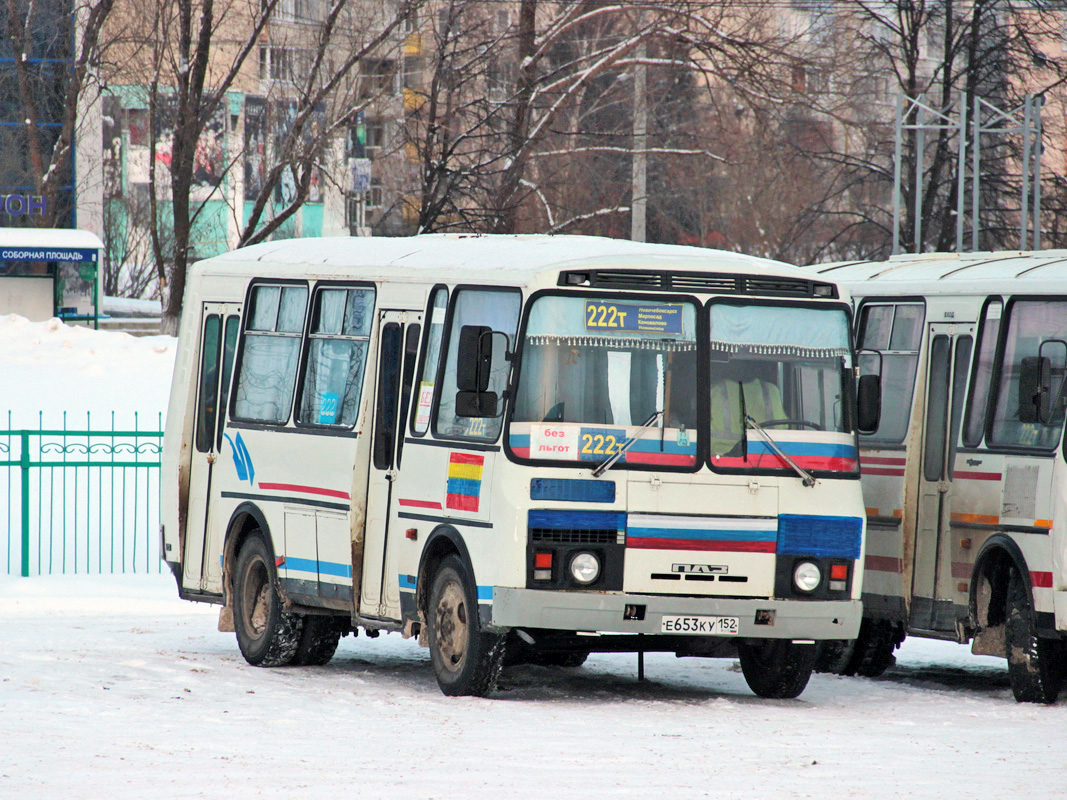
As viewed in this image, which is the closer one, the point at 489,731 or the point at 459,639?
the point at 489,731

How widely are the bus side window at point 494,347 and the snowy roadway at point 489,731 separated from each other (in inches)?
60.0

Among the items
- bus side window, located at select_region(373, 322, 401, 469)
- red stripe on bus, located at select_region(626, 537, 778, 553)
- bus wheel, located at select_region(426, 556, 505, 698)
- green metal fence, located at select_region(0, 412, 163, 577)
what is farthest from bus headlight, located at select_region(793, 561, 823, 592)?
Result: green metal fence, located at select_region(0, 412, 163, 577)

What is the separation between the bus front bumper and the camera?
10.4m

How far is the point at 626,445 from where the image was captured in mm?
10523

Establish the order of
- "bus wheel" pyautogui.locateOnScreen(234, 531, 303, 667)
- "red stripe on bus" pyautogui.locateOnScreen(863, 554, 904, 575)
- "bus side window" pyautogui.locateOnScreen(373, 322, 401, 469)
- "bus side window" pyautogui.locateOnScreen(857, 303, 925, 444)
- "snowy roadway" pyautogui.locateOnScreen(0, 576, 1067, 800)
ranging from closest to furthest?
"snowy roadway" pyautogui.locateOnScreen(0, 576, 1067, 800) → "bus side window" pyautogui.locateOnScreen(373, 322, 401, 469) → "red stripe on bus" pyautogui.locateOnScreen(863, 554, 904, 575) → "bus side window" pyautogui.locateOnScreen(857, 303, 925, 444) → "bus wheel" pyautogui.locateOnScreen(234, 531, 303, 667)

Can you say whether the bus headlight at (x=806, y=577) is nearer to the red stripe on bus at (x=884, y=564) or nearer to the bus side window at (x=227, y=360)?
the red stripe on bus at (x=884, y=564)

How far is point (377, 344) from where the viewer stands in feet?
39.2

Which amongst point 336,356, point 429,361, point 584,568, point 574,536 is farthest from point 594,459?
point 336,356

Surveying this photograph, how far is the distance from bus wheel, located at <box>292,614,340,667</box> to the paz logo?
103cm

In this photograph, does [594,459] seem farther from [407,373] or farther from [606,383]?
[407,373]

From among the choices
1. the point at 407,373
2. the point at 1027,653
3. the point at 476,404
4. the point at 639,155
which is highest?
the point at 639,155

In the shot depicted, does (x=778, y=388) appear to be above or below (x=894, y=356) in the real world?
below

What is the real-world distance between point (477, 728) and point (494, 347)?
2.15 metres

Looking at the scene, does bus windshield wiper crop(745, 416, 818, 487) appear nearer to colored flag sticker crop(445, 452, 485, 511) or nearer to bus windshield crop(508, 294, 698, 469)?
bus windshield crop(508, 294, 698, 469)
